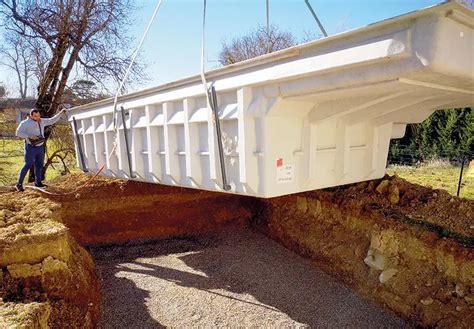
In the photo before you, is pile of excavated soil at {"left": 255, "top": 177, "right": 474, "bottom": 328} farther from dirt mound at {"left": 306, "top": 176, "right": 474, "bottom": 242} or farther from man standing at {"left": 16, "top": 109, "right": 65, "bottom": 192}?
man standing at {"left": 16, "top": 109, "right": 65, "bottom": 192}

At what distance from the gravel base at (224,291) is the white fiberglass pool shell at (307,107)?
1.59m

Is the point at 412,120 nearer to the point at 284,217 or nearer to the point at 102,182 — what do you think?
the point at 284,217

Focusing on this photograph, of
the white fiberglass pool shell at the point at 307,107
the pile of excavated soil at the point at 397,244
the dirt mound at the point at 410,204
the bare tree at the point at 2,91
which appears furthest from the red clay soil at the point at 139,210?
the bare tree at the point at 2,91

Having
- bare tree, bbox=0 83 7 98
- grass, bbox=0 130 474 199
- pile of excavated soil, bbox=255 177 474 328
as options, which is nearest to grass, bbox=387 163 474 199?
grass, bbox=0 130 474 199

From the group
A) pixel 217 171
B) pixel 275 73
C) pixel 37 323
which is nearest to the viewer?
pixel 37 323

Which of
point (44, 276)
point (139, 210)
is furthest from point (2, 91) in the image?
point (44, 276)

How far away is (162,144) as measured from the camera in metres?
4.80

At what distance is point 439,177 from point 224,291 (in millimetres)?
7429

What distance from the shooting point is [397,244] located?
4.52 metres

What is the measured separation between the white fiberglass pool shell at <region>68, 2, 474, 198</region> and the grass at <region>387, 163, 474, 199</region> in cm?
370

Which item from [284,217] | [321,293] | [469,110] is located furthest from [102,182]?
[469,110]

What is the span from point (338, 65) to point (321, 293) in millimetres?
3266

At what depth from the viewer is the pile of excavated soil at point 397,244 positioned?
12.6 ft

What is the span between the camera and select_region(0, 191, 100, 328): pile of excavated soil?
11.5 feet
